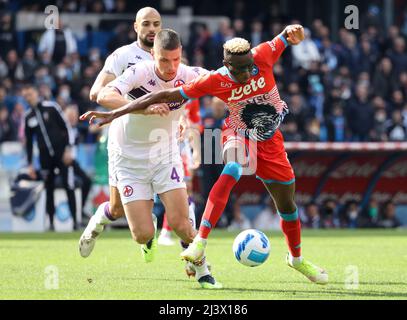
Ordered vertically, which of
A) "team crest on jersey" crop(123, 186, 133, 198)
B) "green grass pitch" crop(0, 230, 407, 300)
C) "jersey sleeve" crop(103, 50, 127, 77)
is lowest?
"green grass pitch" crop(0, 230, 407, 300)

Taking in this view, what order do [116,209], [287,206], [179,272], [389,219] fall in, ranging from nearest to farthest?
[287,206], [116,209], [179,272], [389,219]

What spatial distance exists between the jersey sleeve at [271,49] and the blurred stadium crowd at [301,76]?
8.83 metres

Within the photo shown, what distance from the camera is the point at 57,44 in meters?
22.4

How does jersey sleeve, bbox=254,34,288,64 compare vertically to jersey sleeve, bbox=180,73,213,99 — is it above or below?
above

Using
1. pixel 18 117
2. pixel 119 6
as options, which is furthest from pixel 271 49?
pixel 119 6

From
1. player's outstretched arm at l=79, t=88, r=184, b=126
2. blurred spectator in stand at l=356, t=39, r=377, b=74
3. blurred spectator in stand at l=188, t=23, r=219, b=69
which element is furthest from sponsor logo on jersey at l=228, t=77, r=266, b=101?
blurred spectator in stand at l=356, t=39, r=377, b=74

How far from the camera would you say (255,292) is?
8992mm

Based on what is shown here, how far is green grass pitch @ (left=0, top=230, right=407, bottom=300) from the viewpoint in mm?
8859

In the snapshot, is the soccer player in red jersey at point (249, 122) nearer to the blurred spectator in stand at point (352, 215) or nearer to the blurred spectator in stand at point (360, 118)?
the blurred spectator in stand at point (352, 215)

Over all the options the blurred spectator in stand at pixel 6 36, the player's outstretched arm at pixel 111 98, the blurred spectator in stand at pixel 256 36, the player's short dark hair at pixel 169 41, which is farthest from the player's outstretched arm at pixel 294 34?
the blurred spectator in stand at pixel 256 36

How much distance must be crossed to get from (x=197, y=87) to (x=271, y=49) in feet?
2.79

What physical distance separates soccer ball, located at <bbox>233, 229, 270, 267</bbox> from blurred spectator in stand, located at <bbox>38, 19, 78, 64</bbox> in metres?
13.4

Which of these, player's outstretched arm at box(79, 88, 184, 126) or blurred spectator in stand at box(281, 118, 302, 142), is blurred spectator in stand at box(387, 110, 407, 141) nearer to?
blurred spectator in stand at box(281, 118, 302, 142)

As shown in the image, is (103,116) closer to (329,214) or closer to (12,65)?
(329,214)
